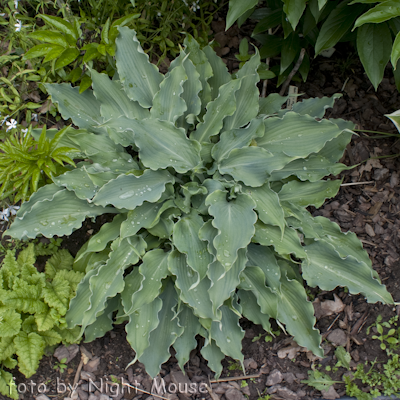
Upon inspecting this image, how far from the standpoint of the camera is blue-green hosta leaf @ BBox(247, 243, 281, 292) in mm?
2037

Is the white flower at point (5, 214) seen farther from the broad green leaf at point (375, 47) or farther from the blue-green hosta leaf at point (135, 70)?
the broad green leaf at point (375, 47)

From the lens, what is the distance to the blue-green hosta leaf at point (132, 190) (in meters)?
1.83

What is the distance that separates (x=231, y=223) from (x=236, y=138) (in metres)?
0.53

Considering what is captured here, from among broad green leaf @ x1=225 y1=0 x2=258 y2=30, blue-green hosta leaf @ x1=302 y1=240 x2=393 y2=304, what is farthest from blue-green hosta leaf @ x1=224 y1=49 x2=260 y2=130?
blue-green hosta leaf @ x1=302 y1=240 x2=393 y2=304

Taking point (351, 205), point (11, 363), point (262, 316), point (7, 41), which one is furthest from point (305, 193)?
point (7, 41)

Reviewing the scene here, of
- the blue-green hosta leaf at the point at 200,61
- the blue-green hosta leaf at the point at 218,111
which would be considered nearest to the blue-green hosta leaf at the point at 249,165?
the blue-green hosta leaf at the point at 218,111

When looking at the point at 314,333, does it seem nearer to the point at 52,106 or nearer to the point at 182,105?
the point at 182,105

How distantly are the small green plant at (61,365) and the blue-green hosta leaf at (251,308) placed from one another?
4.25 feet

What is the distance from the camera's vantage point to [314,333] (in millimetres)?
2057

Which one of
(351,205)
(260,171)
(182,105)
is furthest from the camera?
(351,205)

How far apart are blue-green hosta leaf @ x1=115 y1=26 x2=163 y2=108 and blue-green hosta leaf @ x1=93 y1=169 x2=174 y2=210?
492 millimetres

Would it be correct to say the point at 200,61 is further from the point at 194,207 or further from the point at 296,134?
the point at 194,207

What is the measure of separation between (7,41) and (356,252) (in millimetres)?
2968

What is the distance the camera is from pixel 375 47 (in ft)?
6.51
